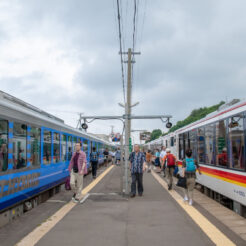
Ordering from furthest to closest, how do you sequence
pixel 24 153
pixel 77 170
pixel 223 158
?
pixel 77 170, pixel 223 158, pixel 24 153

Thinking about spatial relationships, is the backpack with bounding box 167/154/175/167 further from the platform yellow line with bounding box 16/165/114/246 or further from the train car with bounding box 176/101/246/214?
the platform yellow line with bounding box 16/165/114/246

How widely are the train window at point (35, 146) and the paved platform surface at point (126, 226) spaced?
5.53 feet

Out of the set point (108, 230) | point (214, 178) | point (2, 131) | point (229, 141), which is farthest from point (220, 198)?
point (2, 131)

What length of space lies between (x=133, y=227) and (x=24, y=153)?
3391 mm

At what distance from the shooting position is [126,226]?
22.2 feet

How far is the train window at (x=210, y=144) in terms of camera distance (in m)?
10.8

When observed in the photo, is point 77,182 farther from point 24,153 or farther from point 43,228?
point 43,228

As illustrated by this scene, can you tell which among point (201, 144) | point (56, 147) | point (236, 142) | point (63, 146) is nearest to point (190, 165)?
point (236, 142)

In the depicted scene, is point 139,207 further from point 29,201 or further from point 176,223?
point 29,201

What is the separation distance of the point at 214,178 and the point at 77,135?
9.03 m

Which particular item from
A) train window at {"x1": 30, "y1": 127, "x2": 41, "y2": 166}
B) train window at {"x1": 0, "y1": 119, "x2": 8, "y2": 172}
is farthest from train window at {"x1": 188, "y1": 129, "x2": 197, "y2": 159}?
train window at {"x1": 0, "y1": 119, "x2": 8, "y2": 172}

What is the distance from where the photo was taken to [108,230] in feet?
21.1

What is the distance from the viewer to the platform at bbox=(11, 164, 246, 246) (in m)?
5.72

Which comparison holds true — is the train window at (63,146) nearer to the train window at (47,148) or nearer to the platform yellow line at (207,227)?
the train window at (47,148)
